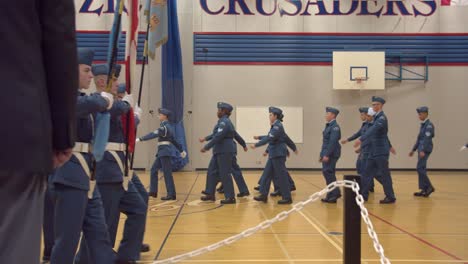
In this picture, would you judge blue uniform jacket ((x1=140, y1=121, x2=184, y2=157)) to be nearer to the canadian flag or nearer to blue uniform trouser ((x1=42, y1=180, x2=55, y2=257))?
blue uniform trouser ((x1=42, y1=180, x2=55, y2=257))

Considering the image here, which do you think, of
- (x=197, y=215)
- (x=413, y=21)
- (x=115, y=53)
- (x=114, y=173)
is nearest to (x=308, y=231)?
(x=197, y=215)

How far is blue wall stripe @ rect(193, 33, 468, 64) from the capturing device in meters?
17.9

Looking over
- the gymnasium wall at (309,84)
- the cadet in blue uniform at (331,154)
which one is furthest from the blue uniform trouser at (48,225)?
the gymnasium wall at (309,84)

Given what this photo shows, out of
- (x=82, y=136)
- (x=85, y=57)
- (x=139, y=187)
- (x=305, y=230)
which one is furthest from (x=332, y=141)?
(x=85, y=57)

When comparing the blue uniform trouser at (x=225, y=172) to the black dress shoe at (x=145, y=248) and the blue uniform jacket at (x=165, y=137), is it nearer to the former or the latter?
the blue uniform jacket at (x=165, y=137)

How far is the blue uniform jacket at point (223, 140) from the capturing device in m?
9.66

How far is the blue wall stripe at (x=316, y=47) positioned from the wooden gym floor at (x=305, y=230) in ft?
25.0

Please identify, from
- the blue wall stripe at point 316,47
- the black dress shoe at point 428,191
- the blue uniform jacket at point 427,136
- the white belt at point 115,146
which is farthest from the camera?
the blue wall stripe at point 316,47

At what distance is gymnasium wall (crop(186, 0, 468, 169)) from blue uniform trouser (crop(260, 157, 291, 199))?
25.9 ft

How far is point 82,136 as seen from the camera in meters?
3.57

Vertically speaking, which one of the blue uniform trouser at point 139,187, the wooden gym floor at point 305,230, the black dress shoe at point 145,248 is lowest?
the wooden gym floor at point 305,230

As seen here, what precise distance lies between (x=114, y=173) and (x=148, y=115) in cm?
1382

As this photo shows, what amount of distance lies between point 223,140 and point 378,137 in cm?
298

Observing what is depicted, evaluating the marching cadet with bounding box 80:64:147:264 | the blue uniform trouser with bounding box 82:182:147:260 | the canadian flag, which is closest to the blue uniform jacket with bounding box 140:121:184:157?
the blue uniform trouser with bounding box 82:182:147:260
